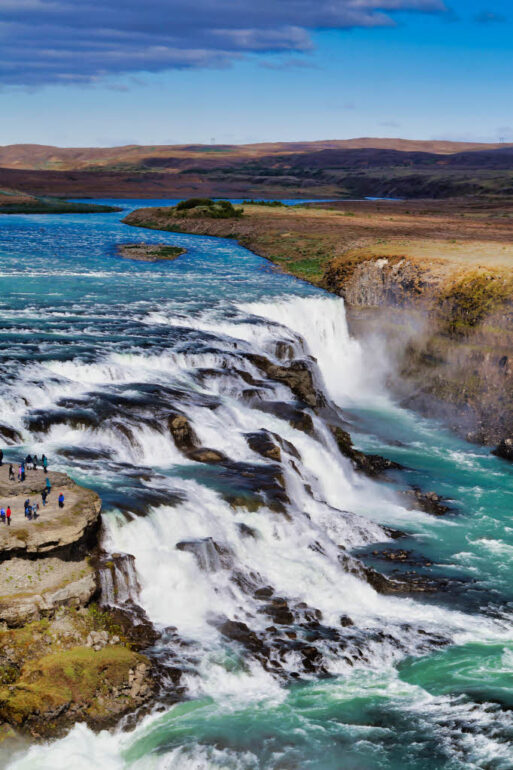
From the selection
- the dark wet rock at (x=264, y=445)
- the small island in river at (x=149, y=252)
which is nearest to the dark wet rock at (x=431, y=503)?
the dark wet rock at (x=264, y=445)

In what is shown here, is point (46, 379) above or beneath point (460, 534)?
above

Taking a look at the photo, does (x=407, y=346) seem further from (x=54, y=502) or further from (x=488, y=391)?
(x=54, y=502)

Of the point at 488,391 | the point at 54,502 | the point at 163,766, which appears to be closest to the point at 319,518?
the point at 54,502

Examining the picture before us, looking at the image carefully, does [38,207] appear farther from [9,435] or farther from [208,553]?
[208,553]

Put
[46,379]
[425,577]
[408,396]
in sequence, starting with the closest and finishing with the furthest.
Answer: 1. [425,577]
2. [46,379]
3. [408,396]

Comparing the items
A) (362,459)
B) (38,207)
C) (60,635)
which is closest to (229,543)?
(60,635)

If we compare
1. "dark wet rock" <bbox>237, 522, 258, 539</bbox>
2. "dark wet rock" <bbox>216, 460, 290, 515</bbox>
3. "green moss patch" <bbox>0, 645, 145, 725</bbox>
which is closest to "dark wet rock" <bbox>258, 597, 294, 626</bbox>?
"dark wet rock" <bbox>237, 522, 258, 539</bbox>

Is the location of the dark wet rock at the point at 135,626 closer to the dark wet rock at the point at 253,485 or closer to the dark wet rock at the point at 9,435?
the dark wet rock at the point at 253,485

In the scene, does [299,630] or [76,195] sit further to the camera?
[76,195]
